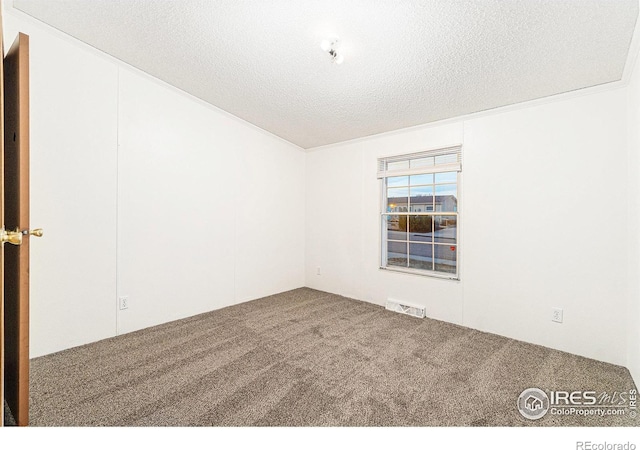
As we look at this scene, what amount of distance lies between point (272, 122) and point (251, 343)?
8.92 ft

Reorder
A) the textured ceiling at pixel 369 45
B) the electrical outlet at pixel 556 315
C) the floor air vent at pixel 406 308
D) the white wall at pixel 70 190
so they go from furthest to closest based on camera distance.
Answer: the floor air vent at pixel 406 308
the electrical outlet at pixel 556 315
the white wall at pixel 70 190
the textured ceiling at pixel 369 45

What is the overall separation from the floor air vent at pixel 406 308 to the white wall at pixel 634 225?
169 centimetres

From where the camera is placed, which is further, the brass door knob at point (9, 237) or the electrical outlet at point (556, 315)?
the electrical outlet at point (556, 315)

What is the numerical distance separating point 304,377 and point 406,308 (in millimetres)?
1919

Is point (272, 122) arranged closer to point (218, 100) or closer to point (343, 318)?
point (218, 100)

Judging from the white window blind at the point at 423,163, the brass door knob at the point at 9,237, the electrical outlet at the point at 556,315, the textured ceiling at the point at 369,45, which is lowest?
the electrical outlet at the point at 556,315

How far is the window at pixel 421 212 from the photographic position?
3301 millimetres

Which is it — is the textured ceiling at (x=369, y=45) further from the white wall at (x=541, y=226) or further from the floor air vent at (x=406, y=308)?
the floor air vent at (x=406, y=308)

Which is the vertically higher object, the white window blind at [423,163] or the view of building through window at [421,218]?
the white window blind at [423,163]

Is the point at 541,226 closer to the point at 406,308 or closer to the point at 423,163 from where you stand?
the point at 423,163

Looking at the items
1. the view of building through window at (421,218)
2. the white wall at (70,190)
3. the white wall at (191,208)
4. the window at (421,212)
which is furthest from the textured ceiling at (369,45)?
the view of building through window at (421,218)

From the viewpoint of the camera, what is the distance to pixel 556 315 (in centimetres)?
255

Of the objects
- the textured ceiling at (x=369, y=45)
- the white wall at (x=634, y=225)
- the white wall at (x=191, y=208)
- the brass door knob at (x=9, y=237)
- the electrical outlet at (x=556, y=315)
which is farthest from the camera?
the white wall at (x=191, y=208)

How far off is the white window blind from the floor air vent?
169cm
